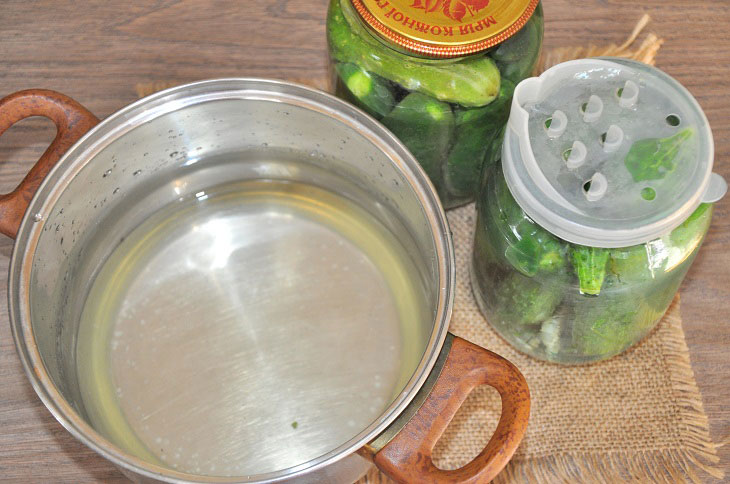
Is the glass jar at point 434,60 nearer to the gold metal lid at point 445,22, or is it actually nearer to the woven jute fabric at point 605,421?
the gold metal lid at point 445,22

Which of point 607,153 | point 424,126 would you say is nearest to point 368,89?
point 424,126

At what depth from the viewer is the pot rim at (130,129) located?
0.50 m

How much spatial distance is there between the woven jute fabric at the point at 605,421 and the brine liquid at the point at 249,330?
0.06 metres

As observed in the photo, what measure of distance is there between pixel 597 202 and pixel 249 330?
31 cm

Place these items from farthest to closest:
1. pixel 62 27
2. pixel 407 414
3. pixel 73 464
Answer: pixel 62 27
pixel 73 464
pixel 407 414

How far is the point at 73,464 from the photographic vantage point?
66 centimetres

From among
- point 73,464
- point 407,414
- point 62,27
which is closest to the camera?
point 407,414

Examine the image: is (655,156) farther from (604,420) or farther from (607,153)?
(604,420)

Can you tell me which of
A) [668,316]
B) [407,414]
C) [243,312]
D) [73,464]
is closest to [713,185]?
[668,316]

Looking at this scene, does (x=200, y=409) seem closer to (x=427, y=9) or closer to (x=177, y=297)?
(x=177, y=297)

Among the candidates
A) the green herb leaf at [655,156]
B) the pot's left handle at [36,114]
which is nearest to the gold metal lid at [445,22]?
the green herb leaf at [655,156]

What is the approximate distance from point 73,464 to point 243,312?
18 centimetres

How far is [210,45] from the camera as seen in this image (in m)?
Result: 0.82

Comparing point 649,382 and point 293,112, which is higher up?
point 293,112
